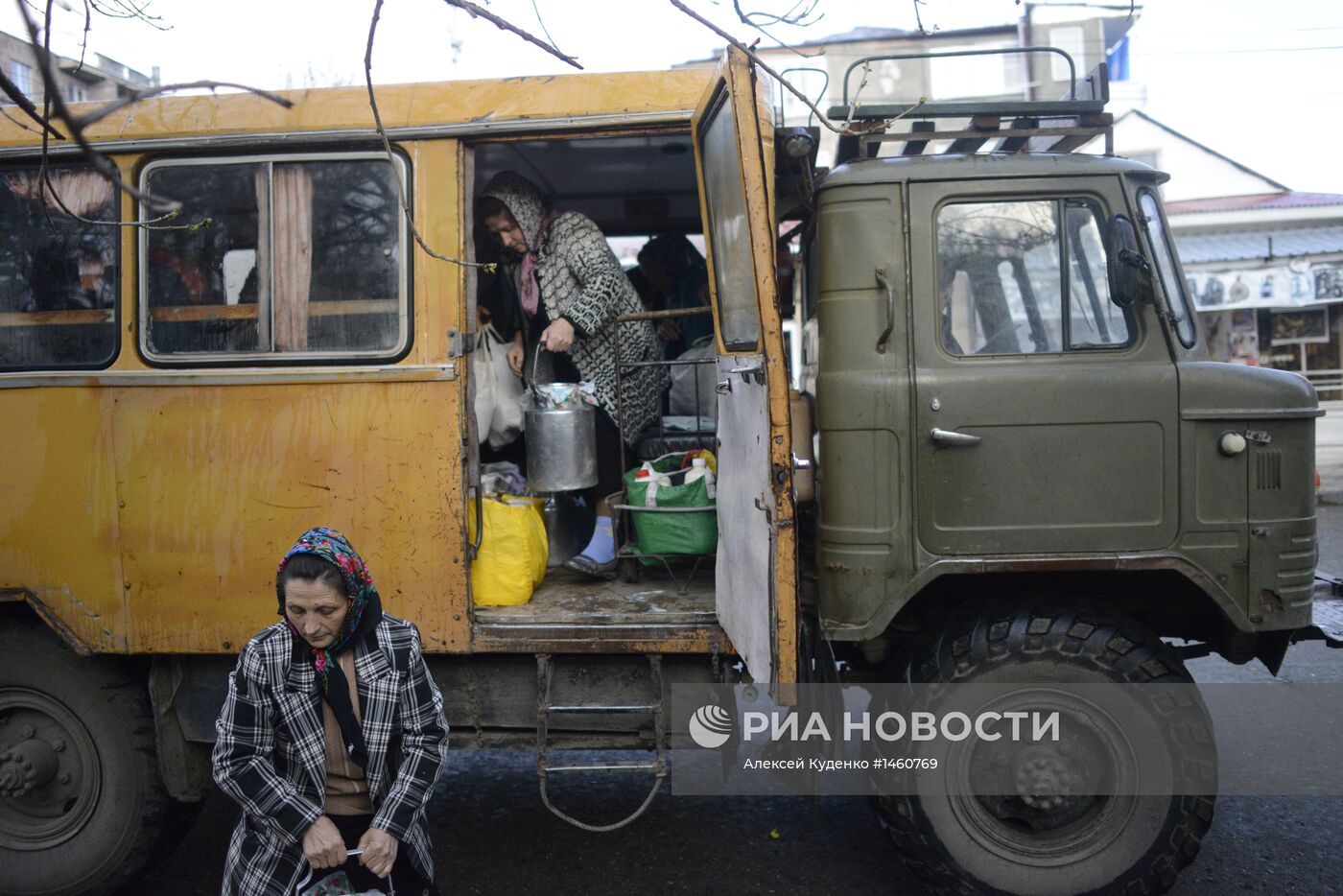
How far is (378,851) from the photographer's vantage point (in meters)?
2.46

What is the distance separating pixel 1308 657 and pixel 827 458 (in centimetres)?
475

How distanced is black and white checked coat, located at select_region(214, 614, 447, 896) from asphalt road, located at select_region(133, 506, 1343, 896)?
4.47 feet

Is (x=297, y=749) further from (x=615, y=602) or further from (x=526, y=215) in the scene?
(x=526, y=215)

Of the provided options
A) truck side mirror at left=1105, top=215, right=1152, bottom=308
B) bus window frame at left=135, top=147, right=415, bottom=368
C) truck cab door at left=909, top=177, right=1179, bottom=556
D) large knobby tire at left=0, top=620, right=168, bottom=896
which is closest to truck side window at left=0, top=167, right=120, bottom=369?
bus window frame at left=135, top=147, right=415, bottom=368

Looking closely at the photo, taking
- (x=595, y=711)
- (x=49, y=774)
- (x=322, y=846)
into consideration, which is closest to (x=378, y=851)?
(x=322, y=846)

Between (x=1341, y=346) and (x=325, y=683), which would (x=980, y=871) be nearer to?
(x=325, y=683)

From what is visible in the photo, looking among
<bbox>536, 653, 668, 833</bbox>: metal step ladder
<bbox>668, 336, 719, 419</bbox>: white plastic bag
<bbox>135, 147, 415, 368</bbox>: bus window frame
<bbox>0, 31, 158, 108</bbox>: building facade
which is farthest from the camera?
<bbox>668, 336, 719, 419</bbox>: white plastic bag

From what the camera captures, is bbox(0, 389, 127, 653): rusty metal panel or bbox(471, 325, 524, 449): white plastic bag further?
bbox(471, 325, 524, 449): white plastic bag

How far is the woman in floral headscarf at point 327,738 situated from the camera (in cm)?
247

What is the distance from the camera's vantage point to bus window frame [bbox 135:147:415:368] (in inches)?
142

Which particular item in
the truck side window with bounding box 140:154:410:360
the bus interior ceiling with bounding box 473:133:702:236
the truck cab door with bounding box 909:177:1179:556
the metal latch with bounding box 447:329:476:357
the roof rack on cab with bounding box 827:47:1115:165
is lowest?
the truck cab door with bounding box 909:177:1179:556

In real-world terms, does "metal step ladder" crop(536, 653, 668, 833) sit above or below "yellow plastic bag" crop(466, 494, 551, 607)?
below

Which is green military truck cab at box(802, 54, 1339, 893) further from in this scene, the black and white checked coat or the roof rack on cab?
the black and white checked coat

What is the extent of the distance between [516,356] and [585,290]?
470 millimetres
